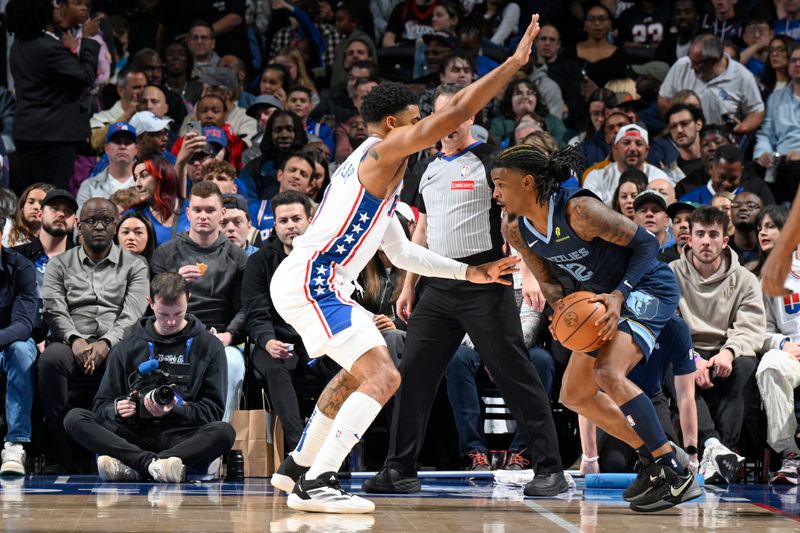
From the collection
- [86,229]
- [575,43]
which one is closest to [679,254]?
[86,229]

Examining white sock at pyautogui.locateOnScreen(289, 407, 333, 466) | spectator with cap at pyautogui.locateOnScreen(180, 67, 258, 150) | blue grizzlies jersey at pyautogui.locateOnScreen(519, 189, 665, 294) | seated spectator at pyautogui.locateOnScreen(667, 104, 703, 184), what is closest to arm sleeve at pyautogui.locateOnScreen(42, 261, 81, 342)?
white sock at pyautogui.locateOnScreen(289, 407, 333, 466)

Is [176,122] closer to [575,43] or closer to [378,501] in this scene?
[575,43]

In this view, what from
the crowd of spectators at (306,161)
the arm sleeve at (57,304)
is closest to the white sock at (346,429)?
the crowd of spectators at (306,161)

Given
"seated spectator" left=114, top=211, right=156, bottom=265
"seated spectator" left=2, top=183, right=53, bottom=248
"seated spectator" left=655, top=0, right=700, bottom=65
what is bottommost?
"seated spectator" left=114, top=211, right=156, bottom=265

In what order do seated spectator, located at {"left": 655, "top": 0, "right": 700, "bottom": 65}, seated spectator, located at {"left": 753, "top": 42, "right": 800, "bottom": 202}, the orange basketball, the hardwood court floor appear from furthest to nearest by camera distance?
seated spectator, located at {"left": 655, "top": 0, "right": 700, "bottom": 65}, seated spectator, located at {"left": 753, "top": 42, "right": 800, "bottom": 202}, the orange basketball, the hardwood court floor

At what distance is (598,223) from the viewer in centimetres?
557

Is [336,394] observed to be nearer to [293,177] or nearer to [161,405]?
[161,405]

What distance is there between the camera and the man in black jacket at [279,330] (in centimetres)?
757

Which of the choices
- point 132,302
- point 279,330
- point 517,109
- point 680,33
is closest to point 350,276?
point 279,330

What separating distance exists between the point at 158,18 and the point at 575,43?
4787 millimetres

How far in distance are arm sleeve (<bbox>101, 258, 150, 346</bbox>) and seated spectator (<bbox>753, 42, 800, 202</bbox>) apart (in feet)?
18.9

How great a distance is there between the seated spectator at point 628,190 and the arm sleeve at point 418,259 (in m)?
3.49

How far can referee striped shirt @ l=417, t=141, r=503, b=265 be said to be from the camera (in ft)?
21.1

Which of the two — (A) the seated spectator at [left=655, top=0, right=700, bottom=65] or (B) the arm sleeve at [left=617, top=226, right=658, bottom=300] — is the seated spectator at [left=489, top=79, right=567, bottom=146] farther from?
(B) the arm sleeve at [left=617, top=226, right=658, bottom=300]
